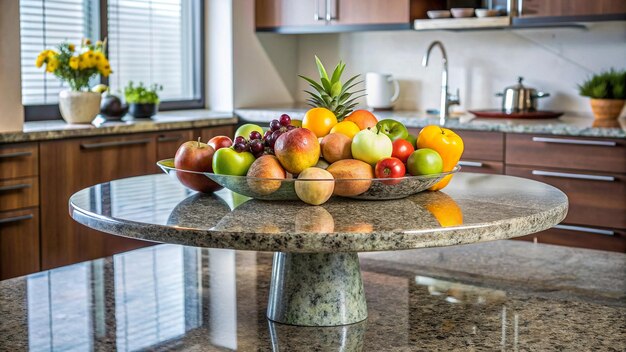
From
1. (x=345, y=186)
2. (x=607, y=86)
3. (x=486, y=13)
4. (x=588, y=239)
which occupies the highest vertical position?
(x=486, y=13)

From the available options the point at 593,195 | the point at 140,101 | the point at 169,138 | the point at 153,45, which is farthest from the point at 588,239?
the point at 153,45

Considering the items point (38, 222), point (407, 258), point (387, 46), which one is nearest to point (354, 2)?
point (387, 46)

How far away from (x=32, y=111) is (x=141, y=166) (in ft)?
2.00

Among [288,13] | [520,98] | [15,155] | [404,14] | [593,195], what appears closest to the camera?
[15,155]

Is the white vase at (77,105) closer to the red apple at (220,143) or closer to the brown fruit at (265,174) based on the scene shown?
the red apple at (220,143)

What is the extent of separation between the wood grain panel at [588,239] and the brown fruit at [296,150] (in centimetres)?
282

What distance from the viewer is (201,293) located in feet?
5.21

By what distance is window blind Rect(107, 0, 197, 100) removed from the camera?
4754 millimetres

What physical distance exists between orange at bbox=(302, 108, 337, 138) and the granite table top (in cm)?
18

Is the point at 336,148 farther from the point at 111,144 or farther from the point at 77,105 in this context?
the point at 77,105

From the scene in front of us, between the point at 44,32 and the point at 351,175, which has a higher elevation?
the point at 44,32

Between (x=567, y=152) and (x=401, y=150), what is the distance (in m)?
2.64

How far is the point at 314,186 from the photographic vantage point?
1.38m

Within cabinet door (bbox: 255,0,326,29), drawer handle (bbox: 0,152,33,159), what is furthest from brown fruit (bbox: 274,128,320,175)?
cabinet door (bbox: 255,0,326,29)
